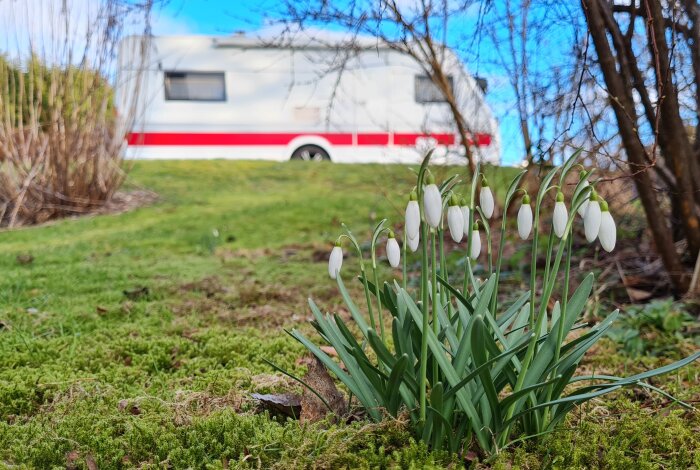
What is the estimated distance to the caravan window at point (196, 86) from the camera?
47.8 feet

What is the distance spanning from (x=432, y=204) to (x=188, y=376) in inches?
67.0

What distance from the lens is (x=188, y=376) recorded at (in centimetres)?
268

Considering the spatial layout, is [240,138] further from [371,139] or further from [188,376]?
[188,376]

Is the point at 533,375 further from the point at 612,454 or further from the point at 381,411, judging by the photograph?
the point at 381,411

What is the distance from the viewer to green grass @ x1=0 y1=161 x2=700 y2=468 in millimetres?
1785

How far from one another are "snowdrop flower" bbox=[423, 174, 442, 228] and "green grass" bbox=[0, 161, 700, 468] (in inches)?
26.5

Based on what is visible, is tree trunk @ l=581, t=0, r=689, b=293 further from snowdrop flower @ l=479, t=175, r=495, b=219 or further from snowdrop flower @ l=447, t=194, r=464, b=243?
snowdrop flower @ l=447, t=194, r=464, b=243

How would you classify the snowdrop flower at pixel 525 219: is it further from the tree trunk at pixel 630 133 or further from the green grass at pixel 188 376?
the tree trunk at pixel 630 133

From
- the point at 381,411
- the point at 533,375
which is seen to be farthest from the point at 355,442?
the point at 533,375

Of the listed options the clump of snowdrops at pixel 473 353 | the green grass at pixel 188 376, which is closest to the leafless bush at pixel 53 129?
the green grass at pixel 188 376

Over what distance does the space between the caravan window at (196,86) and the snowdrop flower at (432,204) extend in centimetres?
1390

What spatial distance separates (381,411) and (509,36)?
160 inches

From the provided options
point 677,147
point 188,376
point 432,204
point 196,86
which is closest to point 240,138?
point 196,86

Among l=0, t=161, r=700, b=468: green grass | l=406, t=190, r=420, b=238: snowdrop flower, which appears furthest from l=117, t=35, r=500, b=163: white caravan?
l=406, t=190, r=420, b=238: snowdrop flower
